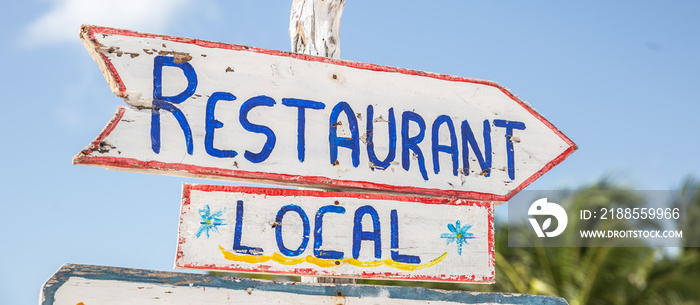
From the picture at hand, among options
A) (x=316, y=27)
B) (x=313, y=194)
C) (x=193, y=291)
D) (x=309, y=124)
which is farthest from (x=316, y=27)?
(x=193, y=291)

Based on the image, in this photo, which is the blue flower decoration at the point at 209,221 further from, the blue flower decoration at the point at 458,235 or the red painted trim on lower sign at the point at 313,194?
the blue flower decoration at the point at 458,235

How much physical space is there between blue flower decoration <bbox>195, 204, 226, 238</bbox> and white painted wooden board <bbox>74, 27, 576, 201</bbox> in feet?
0.42

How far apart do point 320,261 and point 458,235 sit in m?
0.51

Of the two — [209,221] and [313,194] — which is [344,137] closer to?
[313,194]

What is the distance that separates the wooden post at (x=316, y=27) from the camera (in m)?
2.72

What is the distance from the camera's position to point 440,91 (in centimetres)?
264

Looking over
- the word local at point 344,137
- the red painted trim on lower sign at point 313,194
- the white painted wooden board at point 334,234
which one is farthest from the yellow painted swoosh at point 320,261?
the word local at point 344,137

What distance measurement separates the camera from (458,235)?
2457mm

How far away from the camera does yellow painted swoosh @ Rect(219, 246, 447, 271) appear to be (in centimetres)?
221

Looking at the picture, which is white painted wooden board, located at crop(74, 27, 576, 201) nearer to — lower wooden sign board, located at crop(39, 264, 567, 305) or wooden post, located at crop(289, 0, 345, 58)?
wooden post, located at crop(289, 0, 345, 58)

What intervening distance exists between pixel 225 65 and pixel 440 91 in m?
0.81

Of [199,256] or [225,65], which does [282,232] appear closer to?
[199,256]

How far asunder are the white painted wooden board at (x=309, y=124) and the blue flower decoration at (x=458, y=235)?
0.13 metres

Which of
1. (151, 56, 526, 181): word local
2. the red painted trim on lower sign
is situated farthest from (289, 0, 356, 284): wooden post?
the red painted trim on lower sign
